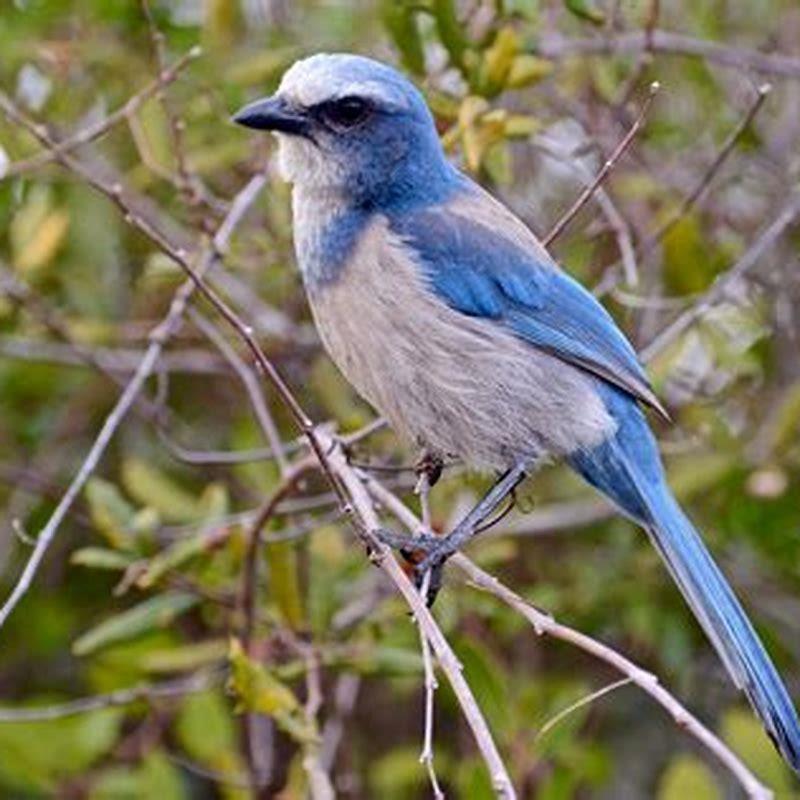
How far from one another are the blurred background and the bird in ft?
0.89

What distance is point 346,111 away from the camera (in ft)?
14.7

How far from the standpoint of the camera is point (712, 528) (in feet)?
18.9

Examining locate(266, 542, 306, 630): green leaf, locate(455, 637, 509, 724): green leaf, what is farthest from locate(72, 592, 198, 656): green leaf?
locate(455, 637, 509, 724): green leaf

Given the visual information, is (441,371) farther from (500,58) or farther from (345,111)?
(500,58)

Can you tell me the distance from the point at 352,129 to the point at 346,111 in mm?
44

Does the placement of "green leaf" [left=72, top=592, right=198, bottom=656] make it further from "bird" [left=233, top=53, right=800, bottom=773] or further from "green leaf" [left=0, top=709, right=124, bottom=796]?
"bird" [left=233, top=53, right=800, bottom=773]

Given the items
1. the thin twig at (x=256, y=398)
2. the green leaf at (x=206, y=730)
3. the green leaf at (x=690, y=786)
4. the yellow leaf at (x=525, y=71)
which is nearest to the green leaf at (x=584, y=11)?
the yellow leaf at (x=525, y=71)

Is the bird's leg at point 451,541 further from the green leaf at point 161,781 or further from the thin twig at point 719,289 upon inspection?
the green leaf at point 161,781

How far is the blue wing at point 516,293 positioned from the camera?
14.7 ft

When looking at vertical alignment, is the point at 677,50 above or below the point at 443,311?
above

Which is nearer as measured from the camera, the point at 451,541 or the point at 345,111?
the point at 451,541

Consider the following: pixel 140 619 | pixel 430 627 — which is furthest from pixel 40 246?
pixel 430 627

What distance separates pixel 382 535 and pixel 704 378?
1843 mm

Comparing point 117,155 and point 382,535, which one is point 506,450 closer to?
point 382,535
